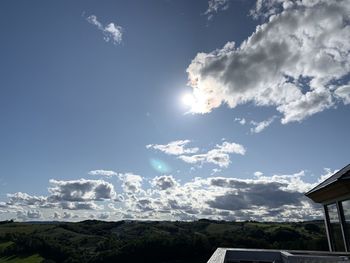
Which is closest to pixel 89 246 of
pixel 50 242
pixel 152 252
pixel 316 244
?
pixel 50 242

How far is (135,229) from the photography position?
5979 inches

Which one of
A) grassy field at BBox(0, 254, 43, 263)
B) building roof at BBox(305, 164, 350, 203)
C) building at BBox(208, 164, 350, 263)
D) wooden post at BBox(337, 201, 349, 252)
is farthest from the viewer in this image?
grassy field at BBox(0, 254, 43, 263)

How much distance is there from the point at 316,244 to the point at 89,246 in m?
87.8

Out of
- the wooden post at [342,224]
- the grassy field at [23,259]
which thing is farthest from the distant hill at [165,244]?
the wooden post at [342,224]

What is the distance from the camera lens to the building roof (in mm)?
7800

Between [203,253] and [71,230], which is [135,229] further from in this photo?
[203,253]

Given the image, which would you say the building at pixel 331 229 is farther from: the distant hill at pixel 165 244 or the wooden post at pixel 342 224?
the distant hill at pixel 165 244

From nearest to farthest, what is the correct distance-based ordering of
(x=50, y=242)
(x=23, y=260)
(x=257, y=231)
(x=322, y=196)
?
(x=322, y=196) < (x=257, y=231) < (x=23, y=260) < (x=50, y=242)

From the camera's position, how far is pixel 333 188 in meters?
8.81

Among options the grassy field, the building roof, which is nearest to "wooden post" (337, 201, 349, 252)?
the building roof

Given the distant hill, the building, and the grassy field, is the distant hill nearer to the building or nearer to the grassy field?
the grassy field

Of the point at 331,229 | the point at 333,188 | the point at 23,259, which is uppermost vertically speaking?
the point at 333,188

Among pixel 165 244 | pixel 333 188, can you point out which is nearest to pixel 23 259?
pixel 165 244

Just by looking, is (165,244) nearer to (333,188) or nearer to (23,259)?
(23,259)
